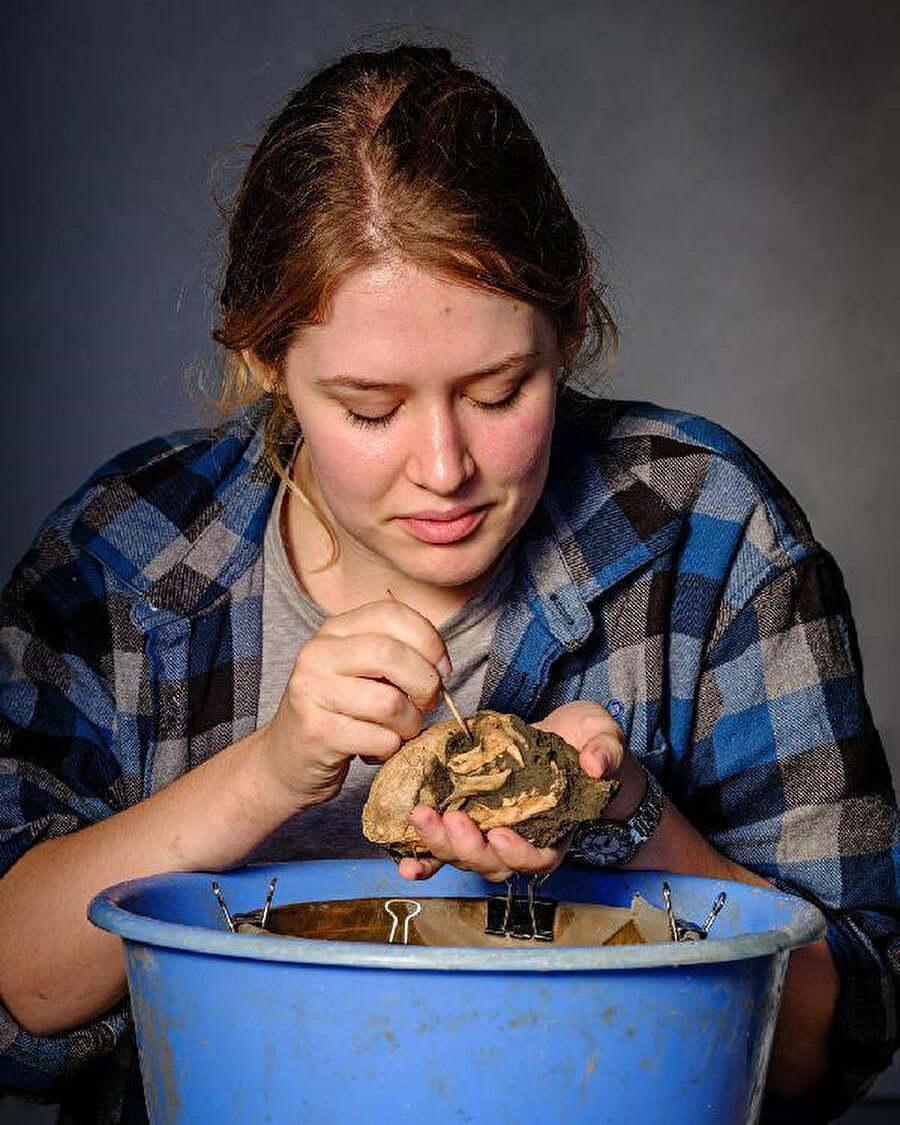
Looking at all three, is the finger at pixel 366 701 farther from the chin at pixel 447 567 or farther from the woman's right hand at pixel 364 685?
the chin at pixel 447 567

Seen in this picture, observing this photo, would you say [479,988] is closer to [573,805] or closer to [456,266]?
[573,805]

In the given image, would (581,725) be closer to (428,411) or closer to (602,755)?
(602,755)

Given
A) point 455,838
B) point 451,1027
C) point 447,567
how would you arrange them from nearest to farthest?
point 451,1027
point 455,838
point 447,567

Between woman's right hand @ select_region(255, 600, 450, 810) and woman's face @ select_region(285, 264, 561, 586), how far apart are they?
0.20m

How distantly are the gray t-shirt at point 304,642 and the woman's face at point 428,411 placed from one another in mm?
165

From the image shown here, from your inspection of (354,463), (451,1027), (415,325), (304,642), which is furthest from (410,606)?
(451,1027)

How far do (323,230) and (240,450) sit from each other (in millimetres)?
407

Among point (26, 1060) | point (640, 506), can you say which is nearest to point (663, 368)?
point (640, 506)

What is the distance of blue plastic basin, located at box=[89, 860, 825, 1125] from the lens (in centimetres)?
91

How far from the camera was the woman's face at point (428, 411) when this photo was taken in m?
1.27

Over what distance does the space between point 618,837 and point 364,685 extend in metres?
0.27

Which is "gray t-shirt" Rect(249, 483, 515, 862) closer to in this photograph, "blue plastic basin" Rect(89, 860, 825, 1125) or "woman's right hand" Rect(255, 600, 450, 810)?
"woman's right hand" Rect(255, 600, 450, 810)

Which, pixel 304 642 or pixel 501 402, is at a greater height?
pixel 501 402

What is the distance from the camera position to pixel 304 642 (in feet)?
5.20
